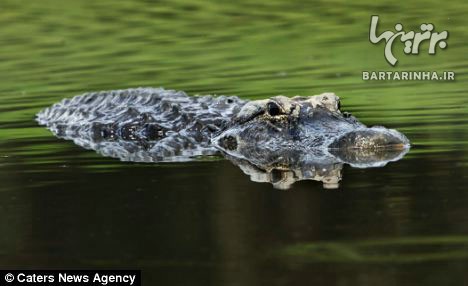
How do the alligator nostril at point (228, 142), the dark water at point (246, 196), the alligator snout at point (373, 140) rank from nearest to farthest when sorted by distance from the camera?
1. the dark water at point (246, 196)
2. the alligator snout at point (373, 140)
3. the alligator nostril at point (228, 142)

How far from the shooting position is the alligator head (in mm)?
11555

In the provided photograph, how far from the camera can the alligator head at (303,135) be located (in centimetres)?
1155

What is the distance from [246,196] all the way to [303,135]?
9.53 ft

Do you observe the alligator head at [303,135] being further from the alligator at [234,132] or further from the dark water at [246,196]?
the dark water at [246,196]

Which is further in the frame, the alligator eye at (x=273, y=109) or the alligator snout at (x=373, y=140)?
the alligator eye at (x=273, y=109)

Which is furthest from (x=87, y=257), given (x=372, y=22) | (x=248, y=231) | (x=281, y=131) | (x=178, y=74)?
(x=372, y=22)

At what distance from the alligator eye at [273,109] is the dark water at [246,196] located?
1146 mm

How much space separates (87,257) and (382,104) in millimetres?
8351

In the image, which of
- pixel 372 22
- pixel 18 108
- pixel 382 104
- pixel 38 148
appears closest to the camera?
pixel 38 148

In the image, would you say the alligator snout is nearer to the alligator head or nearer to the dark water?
the alligator head

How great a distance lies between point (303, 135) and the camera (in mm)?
12289

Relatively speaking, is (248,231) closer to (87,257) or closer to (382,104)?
(87,257)

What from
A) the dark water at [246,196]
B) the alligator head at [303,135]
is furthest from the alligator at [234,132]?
the dark water at [246,196]

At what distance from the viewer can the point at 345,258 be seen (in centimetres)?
734
